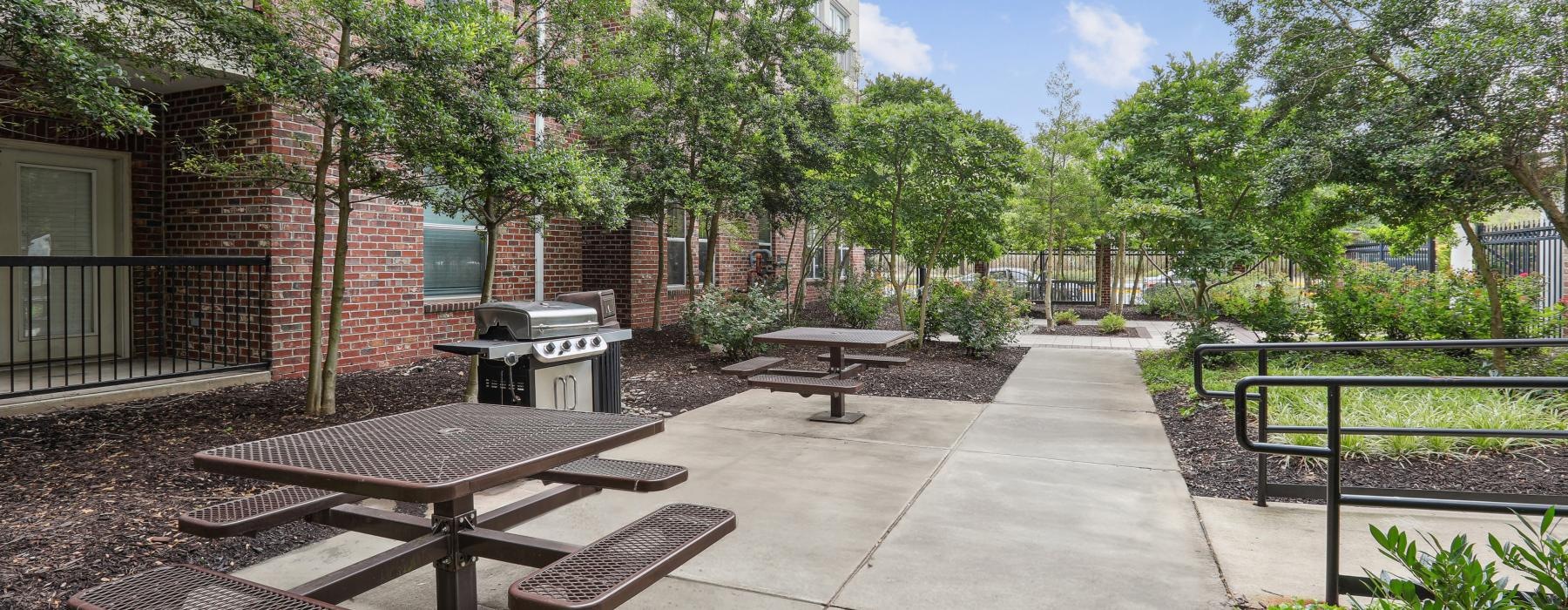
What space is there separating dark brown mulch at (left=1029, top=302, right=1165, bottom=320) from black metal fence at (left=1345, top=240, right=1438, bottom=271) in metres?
4.10

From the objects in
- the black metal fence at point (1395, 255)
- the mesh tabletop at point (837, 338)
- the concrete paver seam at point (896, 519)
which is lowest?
the concrete paver seam at point (896, 519)

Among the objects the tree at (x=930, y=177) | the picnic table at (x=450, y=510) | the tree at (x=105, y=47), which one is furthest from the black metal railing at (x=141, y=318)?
the tree at (x=930, y=177)

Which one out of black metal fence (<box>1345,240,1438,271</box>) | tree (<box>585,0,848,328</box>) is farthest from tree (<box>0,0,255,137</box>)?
black metal fence (<box>1345,240,1438,271</box>)

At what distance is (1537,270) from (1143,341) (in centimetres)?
494

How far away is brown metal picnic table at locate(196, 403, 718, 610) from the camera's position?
7.13 ft

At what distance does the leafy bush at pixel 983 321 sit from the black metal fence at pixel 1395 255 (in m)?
5.83

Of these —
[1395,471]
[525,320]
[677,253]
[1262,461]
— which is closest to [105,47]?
[525,320]

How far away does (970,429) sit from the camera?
249 inches

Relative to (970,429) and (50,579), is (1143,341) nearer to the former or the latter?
(970,429)

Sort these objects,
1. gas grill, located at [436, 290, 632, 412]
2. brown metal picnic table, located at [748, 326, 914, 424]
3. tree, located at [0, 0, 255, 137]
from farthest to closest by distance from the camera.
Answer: brown metal picnic table, located at [748, 326, 914, 424] < gas grill, located at [436, 290, 632, 412] < tree, located at [0, 0, 255, 137]

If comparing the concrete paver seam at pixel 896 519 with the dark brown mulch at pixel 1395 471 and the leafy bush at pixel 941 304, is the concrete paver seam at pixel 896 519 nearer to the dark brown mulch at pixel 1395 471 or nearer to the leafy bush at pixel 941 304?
the dark brown mulch at pixel 1395 471

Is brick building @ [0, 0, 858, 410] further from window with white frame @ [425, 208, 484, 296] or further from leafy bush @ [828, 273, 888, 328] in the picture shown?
leafy bush @ [828, 273, 888, 328]

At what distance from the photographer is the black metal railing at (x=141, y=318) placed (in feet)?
23.0

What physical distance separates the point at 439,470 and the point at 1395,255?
1394cm
